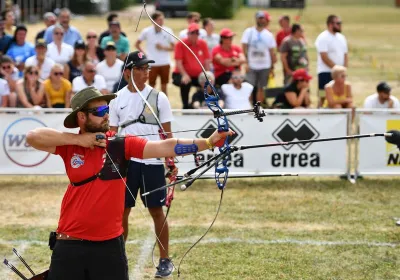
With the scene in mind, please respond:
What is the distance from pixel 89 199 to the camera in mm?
5922

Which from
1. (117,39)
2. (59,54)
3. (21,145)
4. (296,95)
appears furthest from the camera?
(117,39)

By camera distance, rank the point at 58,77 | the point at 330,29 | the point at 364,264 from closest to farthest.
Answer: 1. the point at 364,264
2. the point at 58,77
3. the point at 330,29

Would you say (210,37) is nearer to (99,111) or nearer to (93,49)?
(93,49)

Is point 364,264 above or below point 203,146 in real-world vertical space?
below

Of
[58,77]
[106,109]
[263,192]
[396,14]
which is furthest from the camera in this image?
[396,14]

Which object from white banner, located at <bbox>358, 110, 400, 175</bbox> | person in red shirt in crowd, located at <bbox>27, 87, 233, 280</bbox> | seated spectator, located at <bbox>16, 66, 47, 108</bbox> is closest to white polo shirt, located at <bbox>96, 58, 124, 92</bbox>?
seated spectator, located at <bbox>16, 66, 47, 108</bbox>

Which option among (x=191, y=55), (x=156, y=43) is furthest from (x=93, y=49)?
(x=191, y=55)

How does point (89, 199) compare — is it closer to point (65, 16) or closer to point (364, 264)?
point (364, 264)

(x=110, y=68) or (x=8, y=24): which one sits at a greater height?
(x=8, y=24)

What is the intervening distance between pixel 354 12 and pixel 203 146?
6014 centimetres

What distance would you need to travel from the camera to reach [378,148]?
1230 cm

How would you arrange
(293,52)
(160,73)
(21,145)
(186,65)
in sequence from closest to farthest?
(21,145), (186,65), (293,52), (160,73)

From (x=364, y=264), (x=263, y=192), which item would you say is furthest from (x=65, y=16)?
(x=364, y=264)

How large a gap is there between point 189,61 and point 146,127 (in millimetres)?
7605
